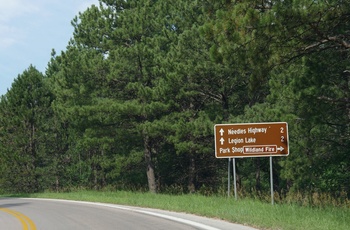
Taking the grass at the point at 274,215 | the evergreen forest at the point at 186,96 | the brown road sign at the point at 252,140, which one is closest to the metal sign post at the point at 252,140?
the brown road sign at the point at 252,140

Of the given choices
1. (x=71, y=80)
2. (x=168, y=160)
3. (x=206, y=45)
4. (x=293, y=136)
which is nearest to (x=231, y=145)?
(x=293, y=136)

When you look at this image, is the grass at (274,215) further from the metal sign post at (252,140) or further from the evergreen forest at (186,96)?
the evergreen forest at (186,96)

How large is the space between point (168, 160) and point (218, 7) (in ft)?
81.1

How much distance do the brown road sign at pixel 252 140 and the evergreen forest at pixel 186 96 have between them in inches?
64.9

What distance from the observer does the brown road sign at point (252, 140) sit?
15633 mm

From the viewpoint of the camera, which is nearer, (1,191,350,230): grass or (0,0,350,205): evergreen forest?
(1,191,350,230): grass

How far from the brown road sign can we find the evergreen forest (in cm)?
165

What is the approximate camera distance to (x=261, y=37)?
10.9 meters

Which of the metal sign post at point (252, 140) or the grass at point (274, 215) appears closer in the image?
the grass at point (274, 215)

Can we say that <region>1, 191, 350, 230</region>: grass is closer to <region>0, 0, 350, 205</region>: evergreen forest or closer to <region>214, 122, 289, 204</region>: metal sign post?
<region>214, 122, 289, 204</region>: metal sign post

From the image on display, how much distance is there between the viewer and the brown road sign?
15633 millimetres

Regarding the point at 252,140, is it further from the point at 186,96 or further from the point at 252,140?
the point at 186,96

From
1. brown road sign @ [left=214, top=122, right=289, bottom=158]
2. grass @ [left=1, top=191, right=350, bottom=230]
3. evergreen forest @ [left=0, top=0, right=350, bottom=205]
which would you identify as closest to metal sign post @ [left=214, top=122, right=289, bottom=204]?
brown road sign @ [left=214, top=122, right=289, bottom=158]

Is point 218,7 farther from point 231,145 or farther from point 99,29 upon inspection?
point 99,29
